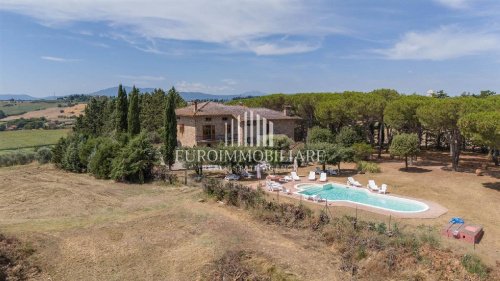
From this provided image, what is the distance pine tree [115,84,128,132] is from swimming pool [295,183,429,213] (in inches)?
826

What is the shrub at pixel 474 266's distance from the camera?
35.8 feet

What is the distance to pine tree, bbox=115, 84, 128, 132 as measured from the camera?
116 ft

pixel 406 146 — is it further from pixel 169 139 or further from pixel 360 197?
pixel 169 139

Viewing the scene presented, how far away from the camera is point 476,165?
30297 mm

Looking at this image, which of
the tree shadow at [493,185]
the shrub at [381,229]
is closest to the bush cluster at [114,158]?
the shrub at [381,229]

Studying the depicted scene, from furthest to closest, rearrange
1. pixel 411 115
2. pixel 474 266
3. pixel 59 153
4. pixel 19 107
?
pixel 19 107 → pixel 411 115 → pixel 59 153 → pixel 474 266

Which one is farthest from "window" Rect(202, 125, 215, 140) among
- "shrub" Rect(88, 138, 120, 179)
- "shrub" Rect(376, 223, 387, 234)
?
"shrub" Rect(376, 223, 387, 234)

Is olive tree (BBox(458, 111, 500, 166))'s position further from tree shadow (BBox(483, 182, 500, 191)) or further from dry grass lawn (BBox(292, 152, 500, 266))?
dry grass lawn (BBox(292, 152, 500, 266))

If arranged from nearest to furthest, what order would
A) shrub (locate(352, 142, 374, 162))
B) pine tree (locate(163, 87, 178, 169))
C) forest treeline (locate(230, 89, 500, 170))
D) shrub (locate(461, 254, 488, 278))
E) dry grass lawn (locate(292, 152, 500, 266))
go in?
shrub (locate(461, 254, 488, 278))
dry grass lawn (locate(292, 152, 500, 266))
forest treeline (locate(230, 89, 500, 170))
pine tree (locate(163, 87, 178, 169))
shrub (locate(352, 142, 374, 162))

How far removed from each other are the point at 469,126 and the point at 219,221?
718 inches

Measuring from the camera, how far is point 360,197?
69.8 feet

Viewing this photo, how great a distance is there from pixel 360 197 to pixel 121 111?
25.5 m

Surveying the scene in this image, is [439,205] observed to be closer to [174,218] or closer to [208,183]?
[208,183]

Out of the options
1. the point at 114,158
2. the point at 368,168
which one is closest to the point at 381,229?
the point at 368,168
